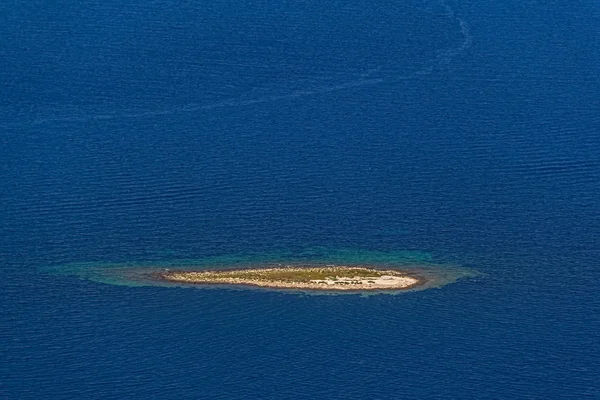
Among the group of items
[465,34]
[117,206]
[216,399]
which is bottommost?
[216,399]

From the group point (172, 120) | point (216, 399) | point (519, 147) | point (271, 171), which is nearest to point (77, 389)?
point (216, 399)

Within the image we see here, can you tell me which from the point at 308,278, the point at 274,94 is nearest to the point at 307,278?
the point at 308,278

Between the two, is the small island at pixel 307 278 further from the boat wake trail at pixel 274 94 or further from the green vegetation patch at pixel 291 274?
the boat wake trail at pixel 274 94

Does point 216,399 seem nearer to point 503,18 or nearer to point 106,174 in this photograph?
point 106,174

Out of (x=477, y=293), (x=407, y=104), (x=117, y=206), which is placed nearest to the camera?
(x=477, y=293)

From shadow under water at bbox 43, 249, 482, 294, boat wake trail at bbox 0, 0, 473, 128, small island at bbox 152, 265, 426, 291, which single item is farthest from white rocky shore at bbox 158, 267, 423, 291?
boat wake trail at bbox 0, 0, 473, 128

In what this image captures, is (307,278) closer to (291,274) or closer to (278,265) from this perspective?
(291,274)
